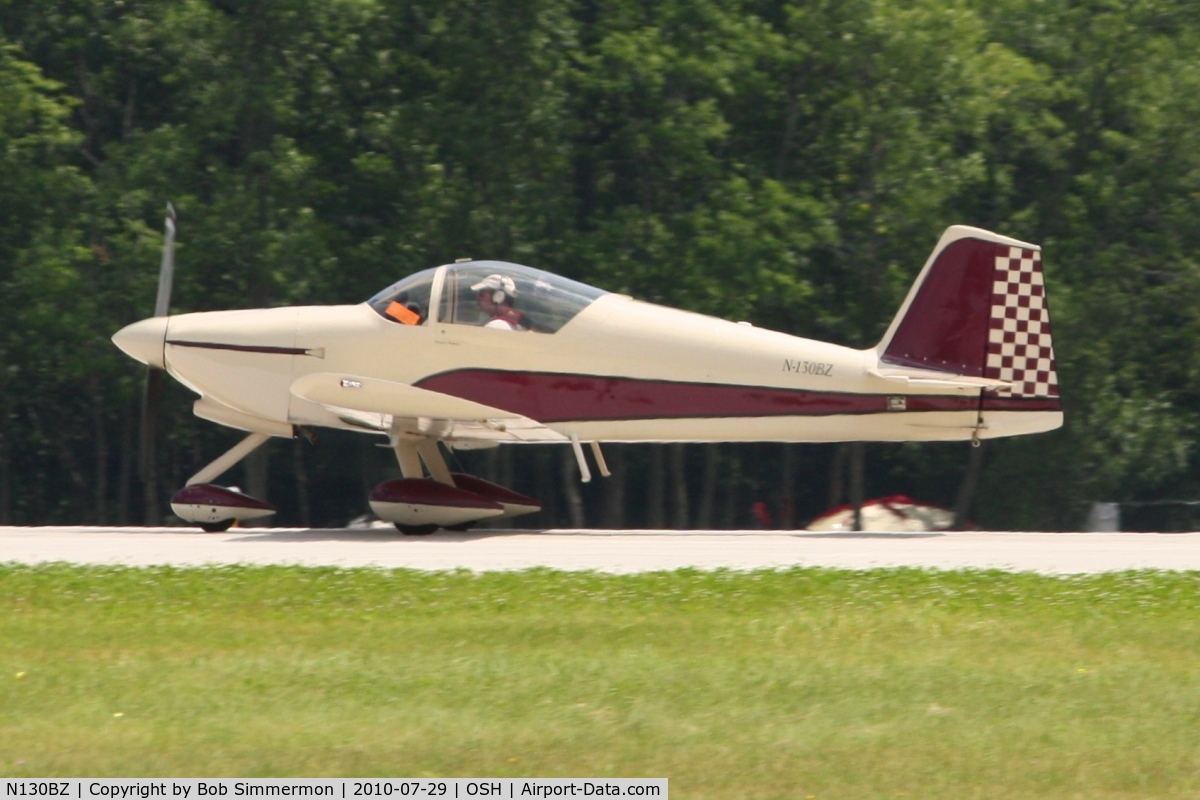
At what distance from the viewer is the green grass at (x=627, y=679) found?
6.22 metres

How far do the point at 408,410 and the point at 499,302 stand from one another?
3.99ft

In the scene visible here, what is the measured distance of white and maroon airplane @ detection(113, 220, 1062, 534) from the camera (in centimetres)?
1332

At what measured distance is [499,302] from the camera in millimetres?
13383

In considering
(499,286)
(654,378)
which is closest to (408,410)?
(499,286)

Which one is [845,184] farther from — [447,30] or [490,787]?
[490,787]

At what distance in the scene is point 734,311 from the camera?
20.8 m

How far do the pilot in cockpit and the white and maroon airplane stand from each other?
0.01 m

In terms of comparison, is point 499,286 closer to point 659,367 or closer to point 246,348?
point 659,367

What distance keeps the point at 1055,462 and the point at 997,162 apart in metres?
4.86

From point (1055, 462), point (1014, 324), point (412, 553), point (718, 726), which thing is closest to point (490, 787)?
point (718, 726)
